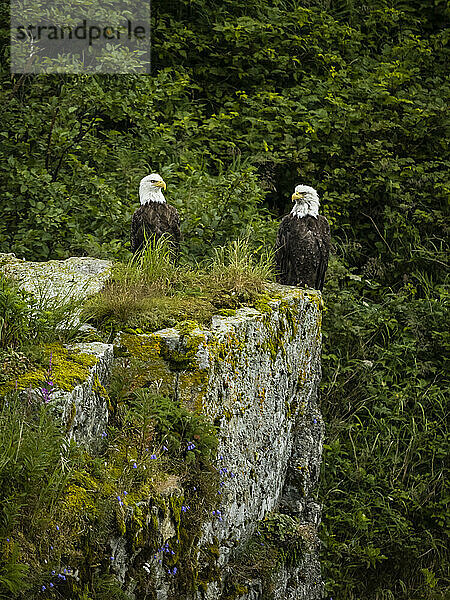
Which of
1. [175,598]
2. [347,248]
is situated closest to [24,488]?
[175,598]

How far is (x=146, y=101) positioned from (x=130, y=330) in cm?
505

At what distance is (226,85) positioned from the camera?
1038 cm

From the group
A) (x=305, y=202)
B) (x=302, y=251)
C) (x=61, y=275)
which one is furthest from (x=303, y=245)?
(x=61, y=275)

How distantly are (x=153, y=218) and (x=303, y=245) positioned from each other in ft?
4.34

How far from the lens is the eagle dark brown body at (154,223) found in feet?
19.1

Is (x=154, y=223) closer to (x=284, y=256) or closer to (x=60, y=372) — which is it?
(x=284, y=256)

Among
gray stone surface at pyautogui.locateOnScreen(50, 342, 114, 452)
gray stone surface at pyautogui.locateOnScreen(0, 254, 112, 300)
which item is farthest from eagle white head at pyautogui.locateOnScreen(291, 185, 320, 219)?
gray stone surface at pyautogui.locateOnScreen(50, 342, 114, 452)

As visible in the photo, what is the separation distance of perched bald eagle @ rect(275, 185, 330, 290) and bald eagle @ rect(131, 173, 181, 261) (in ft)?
3.08

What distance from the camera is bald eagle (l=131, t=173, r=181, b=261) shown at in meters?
5.82

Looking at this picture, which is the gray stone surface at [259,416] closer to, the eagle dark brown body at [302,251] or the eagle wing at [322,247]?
the eagle dark brown body at [302,251]

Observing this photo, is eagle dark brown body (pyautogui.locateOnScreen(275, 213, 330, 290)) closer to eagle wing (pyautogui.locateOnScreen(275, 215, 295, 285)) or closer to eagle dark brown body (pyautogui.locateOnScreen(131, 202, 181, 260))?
eagle wing (pyautogui.locateOnScreen(275, 215, 295, 285))

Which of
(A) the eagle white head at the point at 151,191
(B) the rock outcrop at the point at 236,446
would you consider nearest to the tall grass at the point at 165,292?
(B) the rock outcrop at the point at 236,446

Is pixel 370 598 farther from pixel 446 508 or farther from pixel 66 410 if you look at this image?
pixel 66 410

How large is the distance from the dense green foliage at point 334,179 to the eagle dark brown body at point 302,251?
1037 mm
